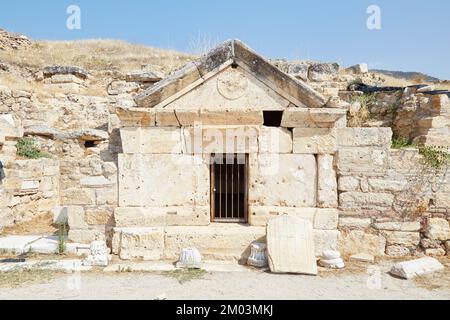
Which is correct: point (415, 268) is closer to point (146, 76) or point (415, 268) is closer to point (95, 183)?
point (95, 183)

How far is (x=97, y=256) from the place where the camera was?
15.9 feet

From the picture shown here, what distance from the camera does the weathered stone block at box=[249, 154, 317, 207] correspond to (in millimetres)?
5266

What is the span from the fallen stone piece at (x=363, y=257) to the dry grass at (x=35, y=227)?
5.58 meters

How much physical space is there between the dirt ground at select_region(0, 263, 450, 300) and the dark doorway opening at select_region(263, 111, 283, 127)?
2.47 meters

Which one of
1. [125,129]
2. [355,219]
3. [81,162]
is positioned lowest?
[355,219]

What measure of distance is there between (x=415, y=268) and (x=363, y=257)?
28.3 inches

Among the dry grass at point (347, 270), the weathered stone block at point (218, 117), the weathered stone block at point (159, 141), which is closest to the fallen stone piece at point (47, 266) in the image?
the weathered stone block at point (159, 141)

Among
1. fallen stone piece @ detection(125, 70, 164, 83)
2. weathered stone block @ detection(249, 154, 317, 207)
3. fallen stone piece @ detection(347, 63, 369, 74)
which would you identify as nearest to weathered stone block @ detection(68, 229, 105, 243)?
weathered stone block @ detection(249, 154, 317, 207)

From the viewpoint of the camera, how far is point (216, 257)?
16.7ft

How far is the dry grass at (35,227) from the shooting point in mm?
6434

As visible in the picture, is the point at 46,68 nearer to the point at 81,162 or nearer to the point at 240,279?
the point at 81,162

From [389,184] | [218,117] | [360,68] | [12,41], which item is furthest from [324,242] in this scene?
[12,41]
